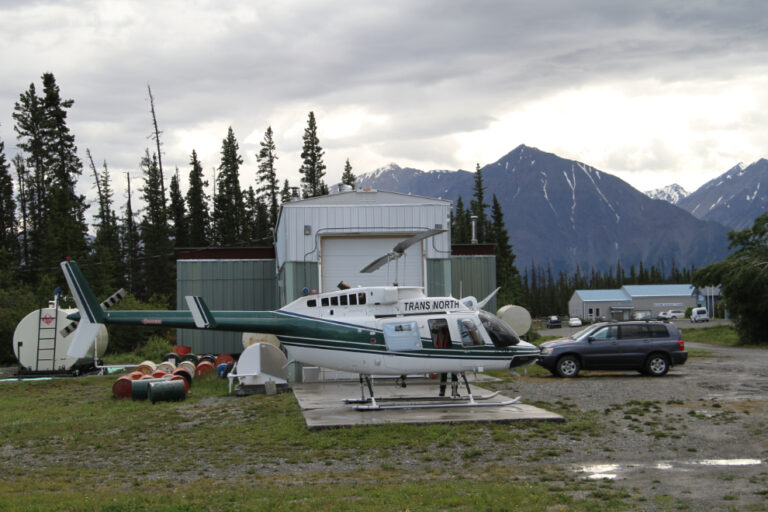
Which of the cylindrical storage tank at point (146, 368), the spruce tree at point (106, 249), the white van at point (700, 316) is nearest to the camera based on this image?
the cylindrical storage tank at point (146, 368)

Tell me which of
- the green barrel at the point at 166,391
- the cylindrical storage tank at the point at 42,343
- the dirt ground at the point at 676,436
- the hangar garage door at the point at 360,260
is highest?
the hangar garage door at the point at 360,260

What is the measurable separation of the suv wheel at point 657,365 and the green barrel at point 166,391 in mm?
13916

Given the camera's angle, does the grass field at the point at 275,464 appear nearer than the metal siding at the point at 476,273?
Yes

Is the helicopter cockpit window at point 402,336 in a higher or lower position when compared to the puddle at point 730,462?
higher

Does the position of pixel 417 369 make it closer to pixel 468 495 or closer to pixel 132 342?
pixel 468 495

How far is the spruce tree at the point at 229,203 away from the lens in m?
66.7

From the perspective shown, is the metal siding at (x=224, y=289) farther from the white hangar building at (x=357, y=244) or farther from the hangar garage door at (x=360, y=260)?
the hangar garage door at (x=360, y=260)

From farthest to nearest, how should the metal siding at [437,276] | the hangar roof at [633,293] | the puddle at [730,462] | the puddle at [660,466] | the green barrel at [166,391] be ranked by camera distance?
Answer: the hangar roof at [633,293]
the metal siding at [437,276]
the green barrel at [166,391]
the puddle at [730,462]
the puddle at [660,466]

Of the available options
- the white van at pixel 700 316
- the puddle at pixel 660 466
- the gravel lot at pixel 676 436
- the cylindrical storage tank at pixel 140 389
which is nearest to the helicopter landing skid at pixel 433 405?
the gravel lot at pixel 676 436

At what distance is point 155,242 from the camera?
60281 millimetres

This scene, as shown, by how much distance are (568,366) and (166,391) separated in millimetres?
12159

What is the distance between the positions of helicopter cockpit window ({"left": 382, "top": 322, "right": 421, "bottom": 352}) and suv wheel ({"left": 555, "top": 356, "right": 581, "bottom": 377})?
8.42m

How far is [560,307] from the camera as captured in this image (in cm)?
12838

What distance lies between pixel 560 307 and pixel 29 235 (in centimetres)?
9353
